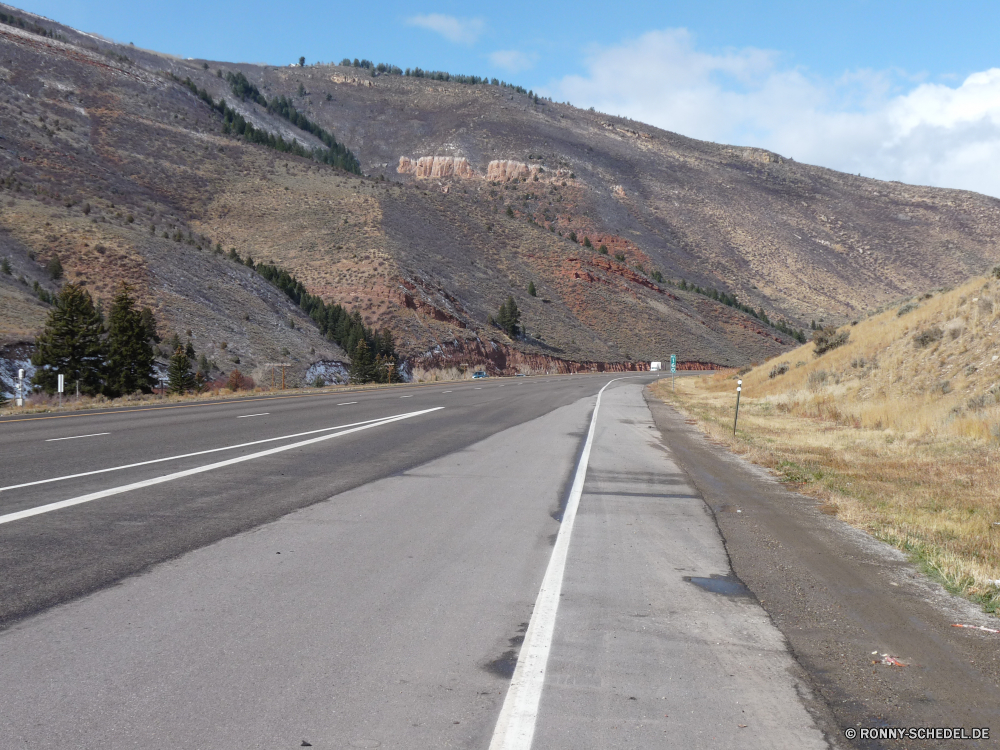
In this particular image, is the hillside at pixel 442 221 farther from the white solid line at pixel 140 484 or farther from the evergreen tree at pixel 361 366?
the white solid line at pixel 140 484

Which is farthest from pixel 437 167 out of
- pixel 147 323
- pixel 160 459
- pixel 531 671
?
pixel 531 671

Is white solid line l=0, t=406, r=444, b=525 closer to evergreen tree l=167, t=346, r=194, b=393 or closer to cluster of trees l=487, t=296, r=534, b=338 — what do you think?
evergreen tree l=167, t=346, r=194, b=393

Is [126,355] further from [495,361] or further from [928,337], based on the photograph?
[495,361]

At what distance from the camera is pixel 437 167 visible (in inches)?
5285

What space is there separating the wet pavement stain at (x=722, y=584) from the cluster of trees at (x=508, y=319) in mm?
68092

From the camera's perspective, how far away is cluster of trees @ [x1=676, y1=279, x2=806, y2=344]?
4090 inches

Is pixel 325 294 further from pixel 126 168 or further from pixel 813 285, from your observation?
pixel 813 285

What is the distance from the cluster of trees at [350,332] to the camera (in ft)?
171

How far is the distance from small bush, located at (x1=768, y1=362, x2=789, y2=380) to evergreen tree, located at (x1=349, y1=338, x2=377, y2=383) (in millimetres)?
25900

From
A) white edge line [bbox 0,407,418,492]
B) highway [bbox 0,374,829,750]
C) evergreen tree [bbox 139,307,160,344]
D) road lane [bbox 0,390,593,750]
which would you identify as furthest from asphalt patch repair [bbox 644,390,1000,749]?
evergreen tree [bbox 139,307,160,344]

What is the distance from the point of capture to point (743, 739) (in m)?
3.73

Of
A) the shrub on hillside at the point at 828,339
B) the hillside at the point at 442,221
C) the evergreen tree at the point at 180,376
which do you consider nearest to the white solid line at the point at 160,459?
the evergreen tree at the point at 180,376

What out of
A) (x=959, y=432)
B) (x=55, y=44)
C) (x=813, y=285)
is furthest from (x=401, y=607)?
(x=813, y=285)

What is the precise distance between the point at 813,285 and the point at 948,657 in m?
120
